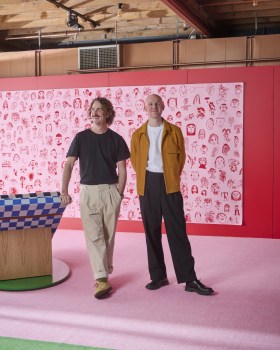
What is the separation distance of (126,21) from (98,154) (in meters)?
3.98

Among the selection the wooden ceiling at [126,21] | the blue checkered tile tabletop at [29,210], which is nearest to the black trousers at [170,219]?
the blue checkered tile tabletop at [29,210]

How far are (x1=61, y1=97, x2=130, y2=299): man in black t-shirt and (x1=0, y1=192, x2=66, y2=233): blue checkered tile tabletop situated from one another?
11.6 inches

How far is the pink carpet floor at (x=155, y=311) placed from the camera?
3367 mm

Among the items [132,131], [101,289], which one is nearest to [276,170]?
[132,131]

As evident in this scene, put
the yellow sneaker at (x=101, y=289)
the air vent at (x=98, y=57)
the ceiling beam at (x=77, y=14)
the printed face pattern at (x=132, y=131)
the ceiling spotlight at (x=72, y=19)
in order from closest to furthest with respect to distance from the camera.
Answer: the yellow sneaker at (x=101, y=289), the ceiling beam at (x=77, y=14), the printed face pattern at (x=132, y=131), the ceiling spotlight at (x=72, y=19), the air vent at (x=98, y=57)

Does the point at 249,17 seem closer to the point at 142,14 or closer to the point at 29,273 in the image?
the point at 142,14

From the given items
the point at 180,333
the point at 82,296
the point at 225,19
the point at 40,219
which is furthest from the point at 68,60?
the point at 180,333

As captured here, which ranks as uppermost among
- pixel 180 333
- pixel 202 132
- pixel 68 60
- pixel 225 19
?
pixel 225 19

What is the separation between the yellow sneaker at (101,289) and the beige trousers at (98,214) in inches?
2.4

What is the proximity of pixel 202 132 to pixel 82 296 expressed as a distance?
3.30m

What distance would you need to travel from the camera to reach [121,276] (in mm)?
4871

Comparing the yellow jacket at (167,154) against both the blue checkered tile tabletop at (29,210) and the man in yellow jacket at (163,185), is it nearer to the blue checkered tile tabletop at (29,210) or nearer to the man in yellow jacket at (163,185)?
the man in yellow jacket at (163,185)

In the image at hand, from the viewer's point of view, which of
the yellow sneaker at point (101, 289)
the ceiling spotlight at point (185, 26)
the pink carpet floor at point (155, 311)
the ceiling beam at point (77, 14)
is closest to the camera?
the pink carpet floor at point (155, 311)

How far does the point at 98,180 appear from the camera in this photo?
422cm
